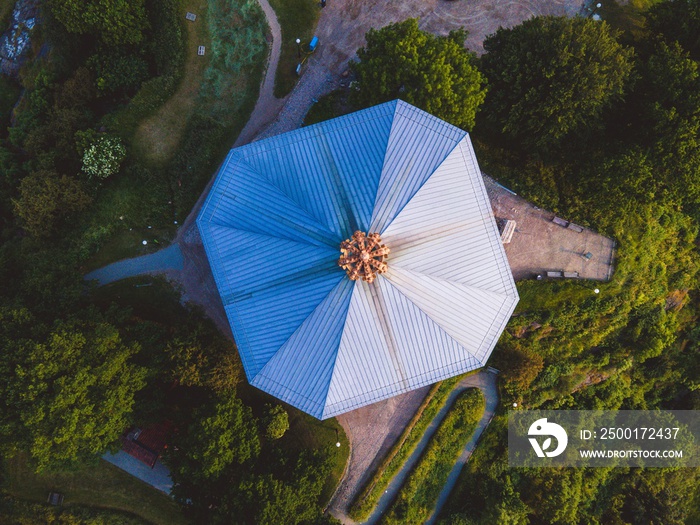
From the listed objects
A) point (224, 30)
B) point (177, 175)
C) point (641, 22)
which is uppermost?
point (641, 22)

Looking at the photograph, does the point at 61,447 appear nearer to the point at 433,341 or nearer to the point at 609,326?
the point at 433,341

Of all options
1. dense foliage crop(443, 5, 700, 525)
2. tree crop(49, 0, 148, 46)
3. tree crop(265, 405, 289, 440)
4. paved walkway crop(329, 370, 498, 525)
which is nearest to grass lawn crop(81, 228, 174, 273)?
tree crop(49, 0, 148, 46)

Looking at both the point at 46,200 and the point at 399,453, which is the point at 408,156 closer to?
the point at 399,453

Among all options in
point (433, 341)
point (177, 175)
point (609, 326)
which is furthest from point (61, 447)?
point (609, 326)

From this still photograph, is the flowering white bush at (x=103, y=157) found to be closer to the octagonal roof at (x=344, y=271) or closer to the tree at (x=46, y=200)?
the tree at (x=46, y=200)

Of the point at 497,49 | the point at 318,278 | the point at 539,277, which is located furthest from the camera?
the point at 539,277

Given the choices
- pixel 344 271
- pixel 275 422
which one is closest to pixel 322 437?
pixel 275 422
